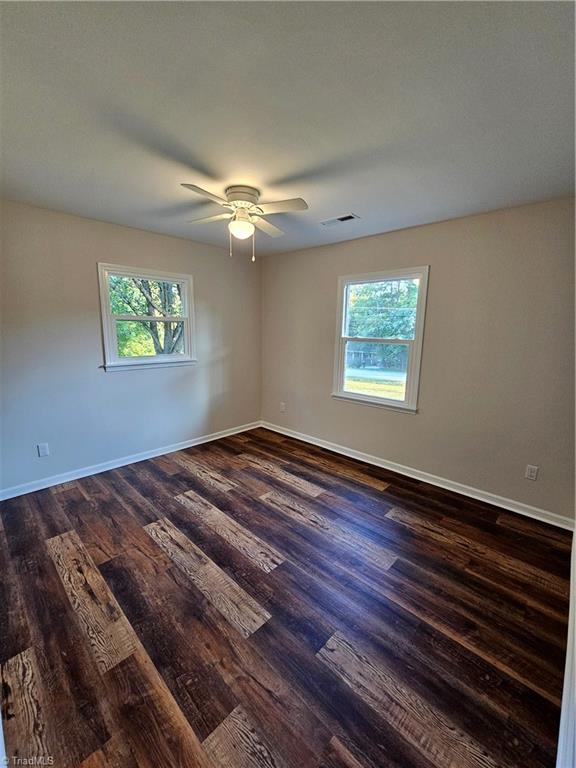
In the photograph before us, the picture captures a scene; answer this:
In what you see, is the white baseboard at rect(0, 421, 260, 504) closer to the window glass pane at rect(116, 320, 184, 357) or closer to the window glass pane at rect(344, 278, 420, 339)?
the window glass pane at rect(116, 320, 184, 357)

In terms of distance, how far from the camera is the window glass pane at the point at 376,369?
3.20m

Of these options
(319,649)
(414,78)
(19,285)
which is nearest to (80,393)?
(19,285)

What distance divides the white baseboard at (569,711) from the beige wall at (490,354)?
125cm

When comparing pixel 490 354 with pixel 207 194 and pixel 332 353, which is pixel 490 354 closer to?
pixel 332 353

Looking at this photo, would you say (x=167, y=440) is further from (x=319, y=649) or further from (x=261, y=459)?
(x=319, y=649)

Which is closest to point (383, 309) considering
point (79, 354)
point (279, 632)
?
point (279, 632)

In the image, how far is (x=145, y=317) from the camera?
3361 mm

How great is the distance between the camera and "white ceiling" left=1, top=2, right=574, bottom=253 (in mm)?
997

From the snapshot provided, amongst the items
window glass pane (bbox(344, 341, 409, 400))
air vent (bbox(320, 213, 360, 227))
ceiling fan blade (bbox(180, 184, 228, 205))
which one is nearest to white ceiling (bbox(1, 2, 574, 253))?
ceiling fan blade (bbox(180, 184, 228, 205))

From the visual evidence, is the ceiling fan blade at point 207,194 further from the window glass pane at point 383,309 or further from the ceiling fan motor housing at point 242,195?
the window glass pane at point 383,309

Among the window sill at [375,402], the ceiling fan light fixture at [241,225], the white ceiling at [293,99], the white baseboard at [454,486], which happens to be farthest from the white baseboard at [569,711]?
the ceiling fan light fixture at [241,225]

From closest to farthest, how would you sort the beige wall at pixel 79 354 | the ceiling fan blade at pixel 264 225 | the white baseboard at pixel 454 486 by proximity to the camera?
the ceiling fan blade at pixel 264 225, the white baseboard at pixel 454 486, the beige wall at pixel 79 354

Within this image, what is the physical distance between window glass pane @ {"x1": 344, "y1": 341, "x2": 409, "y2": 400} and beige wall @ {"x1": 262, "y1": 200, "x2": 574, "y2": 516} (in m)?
0.21

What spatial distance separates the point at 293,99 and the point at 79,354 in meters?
2.81
